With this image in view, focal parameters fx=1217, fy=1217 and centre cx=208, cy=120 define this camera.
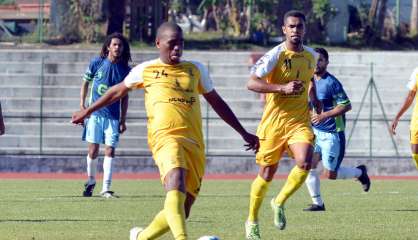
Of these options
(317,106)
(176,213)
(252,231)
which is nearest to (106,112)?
(317,106)

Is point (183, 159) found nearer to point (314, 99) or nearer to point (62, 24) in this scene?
point (314, 99)

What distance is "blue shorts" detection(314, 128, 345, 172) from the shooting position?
16891mm

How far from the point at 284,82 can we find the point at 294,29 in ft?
1.82

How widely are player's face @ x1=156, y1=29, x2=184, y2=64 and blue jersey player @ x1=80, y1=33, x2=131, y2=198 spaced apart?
24.0 ft

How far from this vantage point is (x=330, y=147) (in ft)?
55.4

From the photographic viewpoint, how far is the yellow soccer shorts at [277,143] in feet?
40.9

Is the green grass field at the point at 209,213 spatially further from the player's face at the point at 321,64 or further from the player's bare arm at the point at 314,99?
the player's face at the point at 321,64

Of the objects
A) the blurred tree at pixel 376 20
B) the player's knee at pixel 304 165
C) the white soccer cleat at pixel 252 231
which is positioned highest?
the player's knee at pixel 304 165

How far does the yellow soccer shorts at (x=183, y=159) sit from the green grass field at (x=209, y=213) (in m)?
1.81

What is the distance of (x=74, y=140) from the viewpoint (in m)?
29.3

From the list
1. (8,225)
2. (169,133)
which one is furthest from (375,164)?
(169,133)

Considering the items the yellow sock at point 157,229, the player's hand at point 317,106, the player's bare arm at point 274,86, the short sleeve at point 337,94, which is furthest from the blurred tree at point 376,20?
the yellow sock at point 157,229

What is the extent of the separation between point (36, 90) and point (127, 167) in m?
4.60

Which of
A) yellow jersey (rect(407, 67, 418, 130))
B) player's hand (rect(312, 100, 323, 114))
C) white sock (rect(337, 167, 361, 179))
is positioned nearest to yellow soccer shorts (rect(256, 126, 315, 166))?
player's hand (rect(312, 100, 323, 114))
